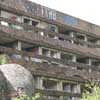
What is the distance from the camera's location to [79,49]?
44.5 metres

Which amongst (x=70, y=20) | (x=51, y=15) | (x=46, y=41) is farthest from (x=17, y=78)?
(x=70, y=20)

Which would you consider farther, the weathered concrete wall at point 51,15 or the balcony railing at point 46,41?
the weathered concrete wall at point 51,15

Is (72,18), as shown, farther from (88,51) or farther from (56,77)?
(56,77)

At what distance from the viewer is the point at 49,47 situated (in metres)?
41.0

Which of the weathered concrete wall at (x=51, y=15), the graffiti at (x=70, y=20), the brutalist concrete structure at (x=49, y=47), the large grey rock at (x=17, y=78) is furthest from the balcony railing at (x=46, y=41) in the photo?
the large grey rock at (x=17, y=78)

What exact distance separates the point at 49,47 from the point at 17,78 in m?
23.6

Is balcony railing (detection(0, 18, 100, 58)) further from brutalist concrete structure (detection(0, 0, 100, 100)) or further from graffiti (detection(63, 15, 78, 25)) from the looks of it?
graffiti (detection(63, 15, 78, 25))

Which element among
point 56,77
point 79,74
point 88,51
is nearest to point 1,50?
point 56,77

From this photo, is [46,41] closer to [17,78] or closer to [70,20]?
[70,20]

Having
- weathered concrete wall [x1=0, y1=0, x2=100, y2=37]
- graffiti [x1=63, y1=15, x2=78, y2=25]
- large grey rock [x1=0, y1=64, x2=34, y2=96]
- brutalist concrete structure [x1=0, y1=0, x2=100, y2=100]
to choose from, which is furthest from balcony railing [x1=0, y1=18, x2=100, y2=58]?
large grey rock [x1=0, y1=64, x2=34, y2=96]

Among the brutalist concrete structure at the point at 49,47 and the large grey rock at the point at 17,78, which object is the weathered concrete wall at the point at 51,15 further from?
the large grey rock at the point at 17,78

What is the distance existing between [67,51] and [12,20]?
8.61m

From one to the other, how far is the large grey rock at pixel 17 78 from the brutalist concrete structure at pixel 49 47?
50.4 ft

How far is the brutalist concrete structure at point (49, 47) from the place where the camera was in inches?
1451
